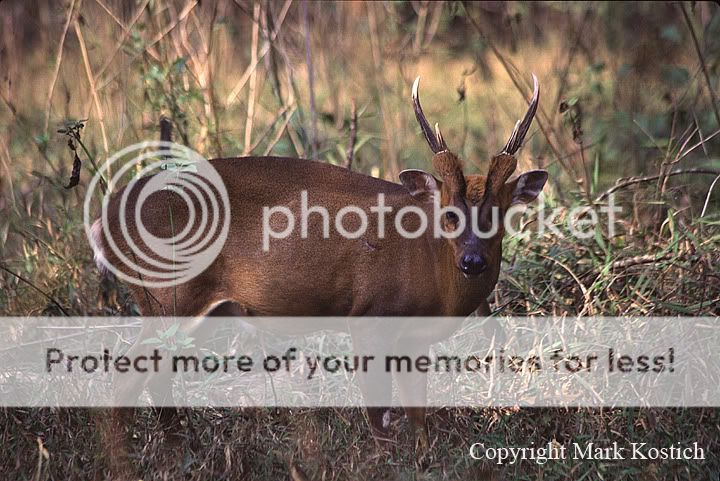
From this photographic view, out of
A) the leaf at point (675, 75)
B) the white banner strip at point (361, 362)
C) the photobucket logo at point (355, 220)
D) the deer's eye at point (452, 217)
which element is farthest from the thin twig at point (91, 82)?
the leaf at point (675, 75)

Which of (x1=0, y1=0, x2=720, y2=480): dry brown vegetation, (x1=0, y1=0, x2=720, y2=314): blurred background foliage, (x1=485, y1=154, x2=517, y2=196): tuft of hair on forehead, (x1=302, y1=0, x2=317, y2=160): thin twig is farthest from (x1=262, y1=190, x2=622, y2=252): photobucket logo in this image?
(x1=302, y1=0, x2=317, y2=160): thin twig

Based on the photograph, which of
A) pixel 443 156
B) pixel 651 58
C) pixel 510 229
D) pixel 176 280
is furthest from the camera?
pixel 651 58

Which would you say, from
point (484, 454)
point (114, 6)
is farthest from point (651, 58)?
point (484, 454)

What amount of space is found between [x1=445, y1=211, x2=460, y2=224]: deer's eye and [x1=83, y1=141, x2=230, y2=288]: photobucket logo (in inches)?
39.2

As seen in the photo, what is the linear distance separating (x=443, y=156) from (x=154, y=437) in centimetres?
165

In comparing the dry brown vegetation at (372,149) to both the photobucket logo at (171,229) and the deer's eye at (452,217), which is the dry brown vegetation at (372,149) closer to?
the photobucket logo at (171,229)

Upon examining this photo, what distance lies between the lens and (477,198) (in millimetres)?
4070

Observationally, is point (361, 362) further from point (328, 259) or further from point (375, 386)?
point (328, 259)

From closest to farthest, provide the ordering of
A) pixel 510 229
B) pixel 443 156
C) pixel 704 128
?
pixel 443 156, pixel 510 229, pixel 704 128

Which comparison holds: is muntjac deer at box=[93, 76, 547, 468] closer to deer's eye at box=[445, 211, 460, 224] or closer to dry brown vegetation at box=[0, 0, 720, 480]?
deer's eye at box=[445, 211, 460, 224]

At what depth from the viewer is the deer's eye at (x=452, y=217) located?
4.12 m

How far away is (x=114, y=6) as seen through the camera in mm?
6258

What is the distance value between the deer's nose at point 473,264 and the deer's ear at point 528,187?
0.41 m

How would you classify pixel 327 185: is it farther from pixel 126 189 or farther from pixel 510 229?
pixel 510 229
